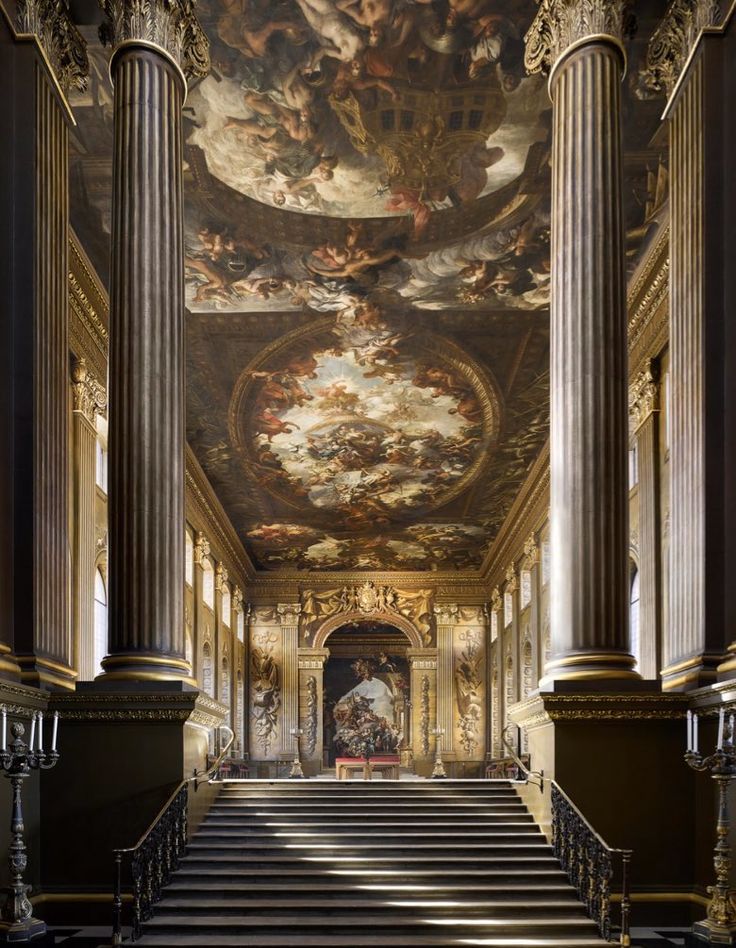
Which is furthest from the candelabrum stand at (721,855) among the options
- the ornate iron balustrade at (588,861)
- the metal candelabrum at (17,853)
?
the metal candelabrum at (17,853)

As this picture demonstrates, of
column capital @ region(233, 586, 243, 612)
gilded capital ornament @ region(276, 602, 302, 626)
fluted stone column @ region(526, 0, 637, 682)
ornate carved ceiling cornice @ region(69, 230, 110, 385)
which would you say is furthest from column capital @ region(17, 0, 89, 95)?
gilded capital ornament @ region(276, 602, 302, 626)

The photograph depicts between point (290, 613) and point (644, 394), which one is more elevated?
point (644, 394)

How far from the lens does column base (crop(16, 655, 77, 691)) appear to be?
10055mm

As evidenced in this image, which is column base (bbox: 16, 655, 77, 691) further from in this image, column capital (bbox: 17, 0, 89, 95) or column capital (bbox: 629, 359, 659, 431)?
column capital (bbox: 629, 359, 659, 431)

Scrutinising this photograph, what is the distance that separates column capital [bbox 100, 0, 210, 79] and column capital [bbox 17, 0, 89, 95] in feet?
1.32

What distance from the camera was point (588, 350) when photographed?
1073 cm

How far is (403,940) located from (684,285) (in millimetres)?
6383

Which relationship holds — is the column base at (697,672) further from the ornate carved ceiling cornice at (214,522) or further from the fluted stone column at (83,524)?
the ornate carved ceiling cornice at (214,522)

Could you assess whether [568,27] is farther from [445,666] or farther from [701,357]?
[445,666]

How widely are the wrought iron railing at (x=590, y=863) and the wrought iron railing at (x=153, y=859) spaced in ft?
10.8

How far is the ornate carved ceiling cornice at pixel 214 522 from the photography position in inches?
1078

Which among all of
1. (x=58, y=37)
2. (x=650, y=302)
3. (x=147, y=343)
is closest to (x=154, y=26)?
(x=58, y=37)

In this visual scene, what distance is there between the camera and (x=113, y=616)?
10492 mm

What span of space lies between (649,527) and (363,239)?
22.1ft
